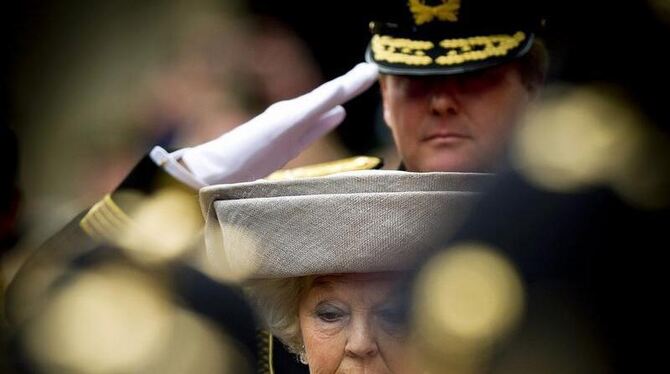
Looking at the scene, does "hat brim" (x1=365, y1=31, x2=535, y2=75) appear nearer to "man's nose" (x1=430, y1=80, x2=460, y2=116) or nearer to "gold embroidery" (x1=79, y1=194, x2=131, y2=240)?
"man's nose" (x1=430, y1=80, x2=460, y2=116)

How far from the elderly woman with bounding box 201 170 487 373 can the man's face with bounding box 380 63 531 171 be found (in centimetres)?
80

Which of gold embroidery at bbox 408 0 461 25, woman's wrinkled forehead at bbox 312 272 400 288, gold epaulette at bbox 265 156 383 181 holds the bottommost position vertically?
gold epaulette at bbox 265 156 383 181

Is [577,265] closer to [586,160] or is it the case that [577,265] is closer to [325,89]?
[586,160]

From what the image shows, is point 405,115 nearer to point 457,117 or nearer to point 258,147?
point 457,117

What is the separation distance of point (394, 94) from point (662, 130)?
165 cm

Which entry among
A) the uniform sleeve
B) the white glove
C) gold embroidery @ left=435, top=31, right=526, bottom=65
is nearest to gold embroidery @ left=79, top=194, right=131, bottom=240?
the uniform sleeve

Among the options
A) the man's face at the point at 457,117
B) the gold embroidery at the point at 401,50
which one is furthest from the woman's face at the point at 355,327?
the gold embroidery at the point at 401,50

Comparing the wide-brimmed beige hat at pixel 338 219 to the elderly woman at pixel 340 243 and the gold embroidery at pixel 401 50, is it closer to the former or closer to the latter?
the elderly woman at pixel 340 243

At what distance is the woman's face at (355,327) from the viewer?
8.06 ft

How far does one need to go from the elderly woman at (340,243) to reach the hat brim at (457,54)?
3.15 ft

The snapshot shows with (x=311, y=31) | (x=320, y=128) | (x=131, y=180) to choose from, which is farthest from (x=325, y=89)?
(x=311, y=31)

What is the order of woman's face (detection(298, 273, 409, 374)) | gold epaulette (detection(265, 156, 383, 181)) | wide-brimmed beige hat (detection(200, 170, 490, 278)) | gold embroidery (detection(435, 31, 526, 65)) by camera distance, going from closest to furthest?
wide-brimmed beige hat (detection(200, 170, 490, 278))
woman's face (detection(298, 273, 409, 374))
gold embroidery (detection(435, 31, 526, 65))
gold epaulette (detection(265, 156, 383, 181))

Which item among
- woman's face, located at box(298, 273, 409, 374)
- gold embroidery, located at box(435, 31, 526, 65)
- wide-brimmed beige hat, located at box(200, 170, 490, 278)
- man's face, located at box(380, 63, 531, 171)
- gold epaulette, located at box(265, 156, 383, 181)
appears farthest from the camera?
gold epaulette, located at box(265, 156, 383, 181)

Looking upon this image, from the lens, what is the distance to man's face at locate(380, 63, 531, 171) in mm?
3271
